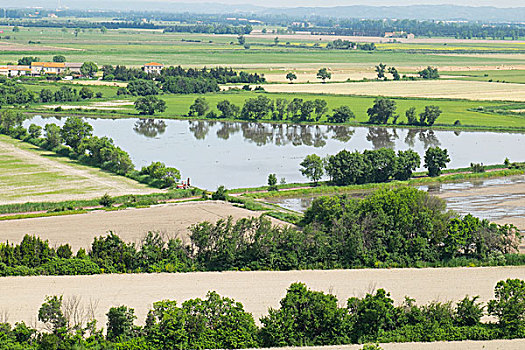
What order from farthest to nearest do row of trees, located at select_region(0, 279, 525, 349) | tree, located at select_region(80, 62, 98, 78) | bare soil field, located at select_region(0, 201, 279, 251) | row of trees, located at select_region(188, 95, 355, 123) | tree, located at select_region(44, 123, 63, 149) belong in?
1. tree, located at select_region(80, 62, 98, 78)
2. row of trees, located at select_region(188, 95, 355, 123)
3. tree, located at select_region(44, 123, 63, 149)
4. bare soil field, located at select_region(0, 201, 279, 251)
5. row of trees, located at select_region(0, 279, 525, 349)

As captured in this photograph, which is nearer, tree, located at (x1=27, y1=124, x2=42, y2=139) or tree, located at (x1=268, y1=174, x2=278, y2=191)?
tree, located at (x1=268, y1=174, x2=278, y2=191)

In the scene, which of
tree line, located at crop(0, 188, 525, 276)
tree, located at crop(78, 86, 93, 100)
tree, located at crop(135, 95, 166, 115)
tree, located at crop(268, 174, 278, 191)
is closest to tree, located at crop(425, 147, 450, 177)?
tree, located at crop(268, 174, 278, 191)

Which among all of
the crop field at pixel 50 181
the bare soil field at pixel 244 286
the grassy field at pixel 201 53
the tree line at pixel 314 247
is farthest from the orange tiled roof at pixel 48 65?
the bare soil field at pixel 244 286

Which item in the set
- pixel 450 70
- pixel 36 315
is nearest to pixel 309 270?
pixel 36 315

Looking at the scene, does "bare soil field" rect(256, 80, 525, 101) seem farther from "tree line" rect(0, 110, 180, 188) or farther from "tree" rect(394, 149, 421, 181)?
"tree" rect(394, 149, 421, 181)

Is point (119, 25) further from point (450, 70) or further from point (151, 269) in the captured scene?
point (151, 269)

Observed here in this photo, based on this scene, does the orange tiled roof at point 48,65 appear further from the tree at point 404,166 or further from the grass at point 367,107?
the tree at point 404,166
